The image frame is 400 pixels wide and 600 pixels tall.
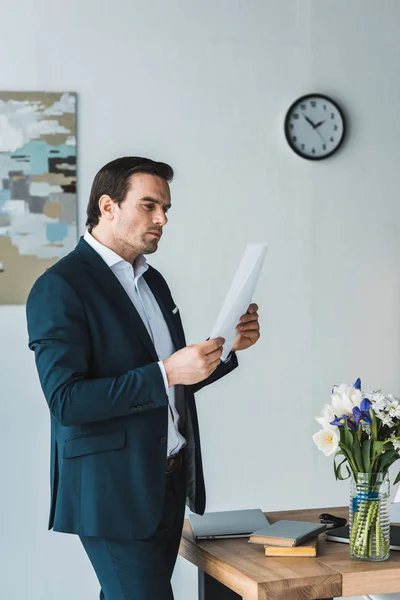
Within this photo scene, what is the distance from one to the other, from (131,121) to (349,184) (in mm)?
1005

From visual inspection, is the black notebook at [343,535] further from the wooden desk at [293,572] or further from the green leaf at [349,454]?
the green leaf at [349,454]

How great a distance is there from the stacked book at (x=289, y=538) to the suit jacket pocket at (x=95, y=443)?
392 mm

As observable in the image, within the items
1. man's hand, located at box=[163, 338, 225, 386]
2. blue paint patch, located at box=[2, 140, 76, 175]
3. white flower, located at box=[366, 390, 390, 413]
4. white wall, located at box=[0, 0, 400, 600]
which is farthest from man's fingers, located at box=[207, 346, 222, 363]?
blue paint patch, located at box=[2, 140, 76, 175]

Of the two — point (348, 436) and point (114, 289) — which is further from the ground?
point (114, 289)

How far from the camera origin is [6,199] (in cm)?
345

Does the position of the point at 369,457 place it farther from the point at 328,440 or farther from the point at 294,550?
the point at 294,550

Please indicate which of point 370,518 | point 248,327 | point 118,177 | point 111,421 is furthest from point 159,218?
point 370,518

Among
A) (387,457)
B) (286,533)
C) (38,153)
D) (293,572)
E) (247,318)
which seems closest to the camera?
(293,572)

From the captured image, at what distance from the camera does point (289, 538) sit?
1.87 meters

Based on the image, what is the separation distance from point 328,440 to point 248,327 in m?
0.44

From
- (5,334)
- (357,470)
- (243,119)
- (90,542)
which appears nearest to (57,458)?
(90,542)

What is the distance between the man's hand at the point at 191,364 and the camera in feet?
6.12

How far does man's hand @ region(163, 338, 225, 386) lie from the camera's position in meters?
1.86

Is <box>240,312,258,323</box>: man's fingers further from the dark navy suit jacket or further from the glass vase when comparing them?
the glass vase
